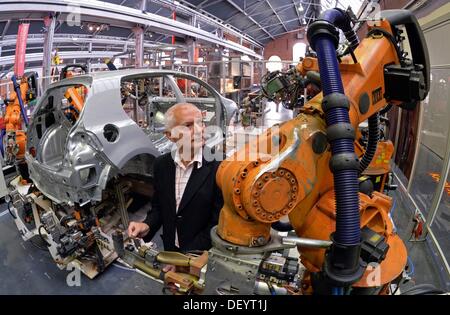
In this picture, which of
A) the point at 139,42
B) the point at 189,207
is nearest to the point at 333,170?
the point at 189,207

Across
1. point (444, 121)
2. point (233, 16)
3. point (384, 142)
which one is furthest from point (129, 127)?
point (233, 16)

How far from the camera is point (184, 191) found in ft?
6.66

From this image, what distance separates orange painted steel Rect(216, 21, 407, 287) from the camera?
3.65 ft

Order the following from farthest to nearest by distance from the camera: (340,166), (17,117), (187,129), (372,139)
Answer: (17,117) < (187,129) < (372,139) < (340,166)

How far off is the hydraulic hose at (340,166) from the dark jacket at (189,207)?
1.00 metres

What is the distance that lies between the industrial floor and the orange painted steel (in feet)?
5.58

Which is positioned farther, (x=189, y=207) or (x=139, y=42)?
(x=139, y=42)

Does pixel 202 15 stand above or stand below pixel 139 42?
above

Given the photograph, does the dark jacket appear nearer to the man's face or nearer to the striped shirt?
the striped shirt

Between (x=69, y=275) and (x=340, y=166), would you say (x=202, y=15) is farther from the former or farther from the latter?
(x=340, y=166)

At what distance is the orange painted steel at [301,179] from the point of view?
43.8 inches

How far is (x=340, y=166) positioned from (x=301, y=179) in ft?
0.56
